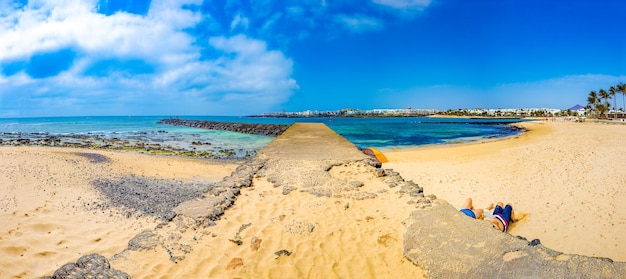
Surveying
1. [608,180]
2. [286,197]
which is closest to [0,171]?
[286,197]

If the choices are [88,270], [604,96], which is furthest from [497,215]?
[604,96]

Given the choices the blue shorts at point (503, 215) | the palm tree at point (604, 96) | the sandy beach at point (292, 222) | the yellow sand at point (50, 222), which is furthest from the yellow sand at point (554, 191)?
the palm tree at point (604, 96)

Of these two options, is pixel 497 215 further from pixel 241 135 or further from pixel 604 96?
pixel 604 96

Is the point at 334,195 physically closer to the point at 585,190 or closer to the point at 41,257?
the point at 41,257

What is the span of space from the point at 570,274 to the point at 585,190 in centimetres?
568

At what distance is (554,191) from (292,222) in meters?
6.34

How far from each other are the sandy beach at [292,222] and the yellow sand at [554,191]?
3 cm

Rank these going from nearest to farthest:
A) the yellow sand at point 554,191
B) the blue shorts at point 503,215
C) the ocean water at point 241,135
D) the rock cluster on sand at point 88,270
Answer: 1. the rock cluster on sand at point 88,270
2. the yellow sand at point 554,191
3. the blue shorts at point 503,215
4. the ocean water at point 241,135

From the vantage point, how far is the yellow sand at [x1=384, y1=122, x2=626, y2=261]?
478cm

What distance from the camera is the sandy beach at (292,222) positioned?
3.52 metres

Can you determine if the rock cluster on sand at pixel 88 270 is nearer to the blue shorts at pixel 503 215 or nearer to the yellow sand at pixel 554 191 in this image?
the blue shorts at pixel 503 215

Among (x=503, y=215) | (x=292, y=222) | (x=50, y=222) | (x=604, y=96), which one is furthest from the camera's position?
(x=604, y=96)

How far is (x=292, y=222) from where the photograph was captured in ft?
15.2

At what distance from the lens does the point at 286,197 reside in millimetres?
5766
